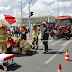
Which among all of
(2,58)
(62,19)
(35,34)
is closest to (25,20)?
(62,19)

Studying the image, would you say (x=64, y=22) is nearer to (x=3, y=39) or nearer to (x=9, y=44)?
(x=9, y=44)

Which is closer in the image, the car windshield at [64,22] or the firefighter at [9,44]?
the firefighter at [9,44]

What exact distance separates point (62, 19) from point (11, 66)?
1657cm

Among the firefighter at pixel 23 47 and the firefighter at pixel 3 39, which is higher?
the firefighter at pixel 3 39

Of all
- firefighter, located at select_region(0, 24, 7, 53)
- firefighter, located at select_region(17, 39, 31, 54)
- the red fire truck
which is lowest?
firefighter, located at select_region(17, 39, 31, 54)

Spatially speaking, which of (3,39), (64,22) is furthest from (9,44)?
(64,22)

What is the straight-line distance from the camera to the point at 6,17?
8.95 metres

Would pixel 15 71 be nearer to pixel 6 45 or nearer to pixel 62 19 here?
pixel 6 45

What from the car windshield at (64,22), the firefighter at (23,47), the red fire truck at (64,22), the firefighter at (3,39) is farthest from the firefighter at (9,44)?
the car windshield at (64,22)

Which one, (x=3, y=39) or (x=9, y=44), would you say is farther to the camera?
(x=9, y=44)

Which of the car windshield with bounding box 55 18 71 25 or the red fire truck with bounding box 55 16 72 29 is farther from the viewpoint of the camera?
the car windshield with bounding box 55 18 71 25

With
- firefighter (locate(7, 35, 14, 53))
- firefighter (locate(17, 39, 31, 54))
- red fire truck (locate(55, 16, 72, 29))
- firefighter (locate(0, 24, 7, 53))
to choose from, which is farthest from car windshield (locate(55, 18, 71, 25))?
firefighter (locate(0, 24, 7, 53))

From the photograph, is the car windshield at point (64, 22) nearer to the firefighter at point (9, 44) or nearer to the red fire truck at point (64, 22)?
the red fire truck at point (64, 22)

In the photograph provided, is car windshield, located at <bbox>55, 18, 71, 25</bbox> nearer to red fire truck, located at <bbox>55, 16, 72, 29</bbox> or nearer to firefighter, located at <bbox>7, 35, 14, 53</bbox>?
red fire truck, located at <bbox>55, 16, 72, 29</bbox>
